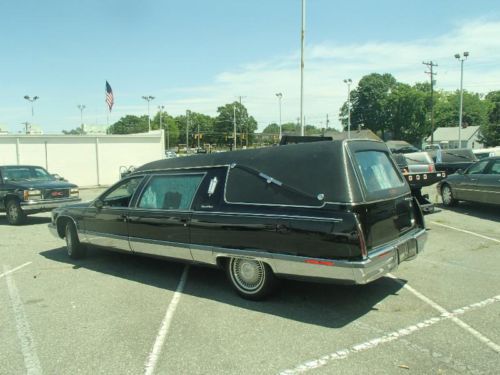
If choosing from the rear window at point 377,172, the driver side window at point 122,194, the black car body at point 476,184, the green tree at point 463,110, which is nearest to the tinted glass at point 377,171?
the rear window at point 377,172

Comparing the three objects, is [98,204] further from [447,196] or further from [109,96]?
[109,96]

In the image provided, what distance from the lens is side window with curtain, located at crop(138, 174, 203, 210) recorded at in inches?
233

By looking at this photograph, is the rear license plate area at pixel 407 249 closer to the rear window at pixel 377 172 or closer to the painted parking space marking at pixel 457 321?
the painted parking space marking at pixel 457 321

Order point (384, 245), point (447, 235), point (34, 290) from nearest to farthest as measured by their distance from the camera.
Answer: point (384, 245) → point (34, 290) → point (447, 235)

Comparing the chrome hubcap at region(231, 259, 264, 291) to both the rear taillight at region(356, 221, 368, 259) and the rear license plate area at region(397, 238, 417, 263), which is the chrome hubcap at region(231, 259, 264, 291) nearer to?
the rear taillight at region(356, 221, 368, 259)

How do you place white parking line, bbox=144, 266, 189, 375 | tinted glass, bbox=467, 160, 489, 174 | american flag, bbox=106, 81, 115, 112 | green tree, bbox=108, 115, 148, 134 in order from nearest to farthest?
white parking line, bbox=144, 266, 189, 375
tinted glass, bbox=467, 160, 489, 174
american flag, bbox=106, 81, 115, 112
green tree, bbox=108, 115, 148, 134

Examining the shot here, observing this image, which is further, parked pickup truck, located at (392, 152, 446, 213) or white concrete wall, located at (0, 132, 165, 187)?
white concrete wall, located at (0, 132, 165, 187)

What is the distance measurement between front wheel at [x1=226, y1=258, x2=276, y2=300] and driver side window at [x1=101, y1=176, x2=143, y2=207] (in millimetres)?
2148

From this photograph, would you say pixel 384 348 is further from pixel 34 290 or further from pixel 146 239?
pixel 34 290

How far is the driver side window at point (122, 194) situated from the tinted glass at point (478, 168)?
32.5ft

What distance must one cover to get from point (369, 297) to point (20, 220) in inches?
405

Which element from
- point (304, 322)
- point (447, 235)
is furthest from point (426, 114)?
point (304, 322)

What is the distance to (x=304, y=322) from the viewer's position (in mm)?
4633

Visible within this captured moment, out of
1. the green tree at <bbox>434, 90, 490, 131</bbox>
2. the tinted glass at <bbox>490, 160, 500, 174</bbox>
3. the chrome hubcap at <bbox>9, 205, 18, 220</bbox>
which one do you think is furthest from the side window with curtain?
the green tree at <bbox>434, 90, 490, 131</bbox>
